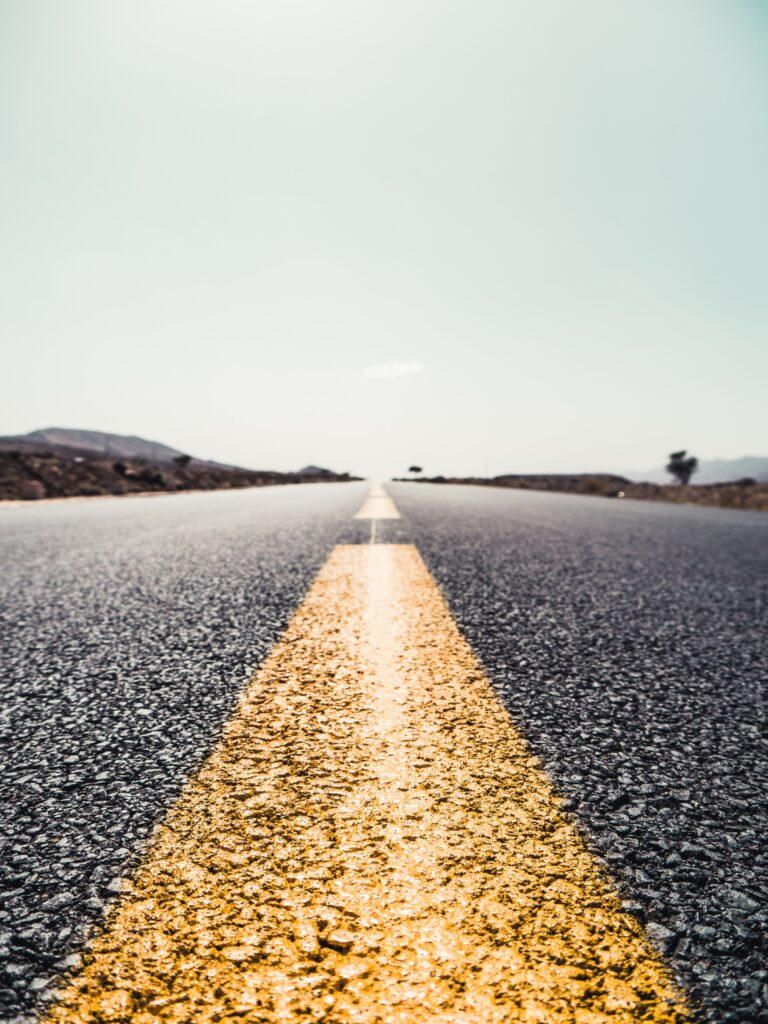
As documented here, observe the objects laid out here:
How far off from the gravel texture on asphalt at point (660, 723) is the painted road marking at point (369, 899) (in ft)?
0.22

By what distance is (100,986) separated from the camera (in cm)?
69

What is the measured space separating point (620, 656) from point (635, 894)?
4.23ft

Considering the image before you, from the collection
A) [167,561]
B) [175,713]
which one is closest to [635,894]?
[175,713]

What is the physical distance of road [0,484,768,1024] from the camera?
32.1 inches

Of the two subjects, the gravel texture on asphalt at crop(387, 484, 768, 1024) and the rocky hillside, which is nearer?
the gravel texture on asphalt at crop(387, 484, 768, 1024)

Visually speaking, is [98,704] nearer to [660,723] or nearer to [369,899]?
[369,899]

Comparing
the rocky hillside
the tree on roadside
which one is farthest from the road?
the tree on roadside

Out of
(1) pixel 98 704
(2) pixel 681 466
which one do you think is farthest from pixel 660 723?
(2) pixel 681 466

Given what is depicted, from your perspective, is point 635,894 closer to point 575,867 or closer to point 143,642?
point 575,867

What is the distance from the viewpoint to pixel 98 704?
1.58 meters

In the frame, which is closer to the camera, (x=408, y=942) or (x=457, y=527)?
(x=408, y=942)

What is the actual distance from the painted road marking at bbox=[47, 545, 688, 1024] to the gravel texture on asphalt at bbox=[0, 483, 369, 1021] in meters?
0.07

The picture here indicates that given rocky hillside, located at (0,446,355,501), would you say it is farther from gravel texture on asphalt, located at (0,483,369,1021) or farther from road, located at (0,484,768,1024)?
road, located at (0,484,768,1024)

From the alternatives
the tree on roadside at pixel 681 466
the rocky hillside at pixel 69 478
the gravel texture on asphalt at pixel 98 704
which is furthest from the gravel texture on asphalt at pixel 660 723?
the tree on roadside at pixel 681 466
